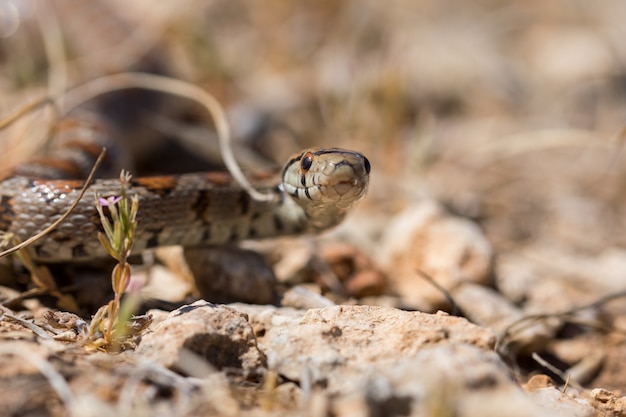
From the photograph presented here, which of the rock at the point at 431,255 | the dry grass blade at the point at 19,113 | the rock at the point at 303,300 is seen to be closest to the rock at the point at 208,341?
the rock at the point at 303,300

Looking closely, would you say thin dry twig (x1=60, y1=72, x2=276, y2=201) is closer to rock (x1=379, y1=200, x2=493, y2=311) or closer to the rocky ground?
the rocky ground

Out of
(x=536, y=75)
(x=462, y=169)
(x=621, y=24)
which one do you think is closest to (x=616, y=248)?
(x=462, y=169)

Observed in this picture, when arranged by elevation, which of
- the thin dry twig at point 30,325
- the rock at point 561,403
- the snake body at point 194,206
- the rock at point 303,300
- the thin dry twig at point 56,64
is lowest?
the rock at point 561,403

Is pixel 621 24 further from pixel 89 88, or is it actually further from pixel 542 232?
pixel 89 88

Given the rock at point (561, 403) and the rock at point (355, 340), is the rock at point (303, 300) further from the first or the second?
the rock at point (561, 403)

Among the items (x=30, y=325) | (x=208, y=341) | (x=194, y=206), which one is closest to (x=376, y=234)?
(x=194, y=206)

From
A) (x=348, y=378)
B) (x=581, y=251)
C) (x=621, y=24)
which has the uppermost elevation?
(x=621, y=24)

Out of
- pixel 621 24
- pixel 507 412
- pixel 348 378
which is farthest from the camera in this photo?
pixel 621 24
